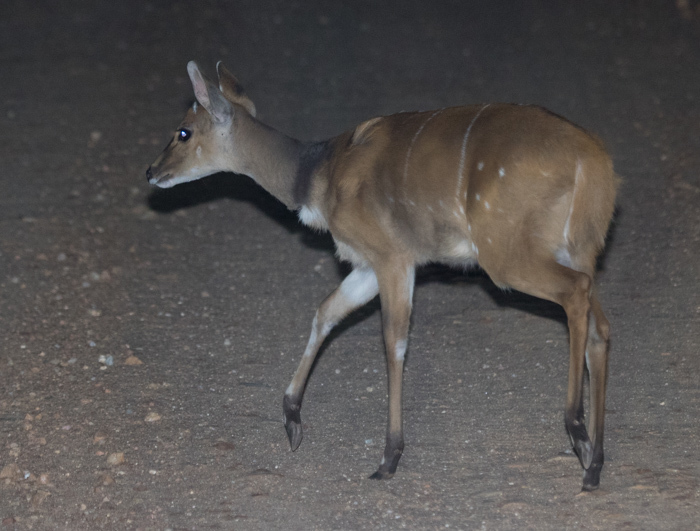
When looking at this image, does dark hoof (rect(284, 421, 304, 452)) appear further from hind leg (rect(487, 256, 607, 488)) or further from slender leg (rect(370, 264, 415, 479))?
hind leg (rect(487, 256, 607, 488))

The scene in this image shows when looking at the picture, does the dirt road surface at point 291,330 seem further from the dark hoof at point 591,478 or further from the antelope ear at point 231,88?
the antelope ear at point 231,88

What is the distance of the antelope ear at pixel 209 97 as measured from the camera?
14.5 ft

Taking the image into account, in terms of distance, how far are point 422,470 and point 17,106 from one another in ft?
20.2

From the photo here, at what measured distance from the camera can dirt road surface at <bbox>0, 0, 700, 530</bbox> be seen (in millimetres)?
3684

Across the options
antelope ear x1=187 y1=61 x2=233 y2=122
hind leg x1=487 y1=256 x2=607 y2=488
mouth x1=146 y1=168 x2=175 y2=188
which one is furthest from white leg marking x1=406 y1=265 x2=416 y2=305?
mouth x1=146 y1=168 x2=175 y2=188

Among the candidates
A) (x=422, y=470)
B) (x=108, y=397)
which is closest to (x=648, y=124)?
(x=422, y=470)

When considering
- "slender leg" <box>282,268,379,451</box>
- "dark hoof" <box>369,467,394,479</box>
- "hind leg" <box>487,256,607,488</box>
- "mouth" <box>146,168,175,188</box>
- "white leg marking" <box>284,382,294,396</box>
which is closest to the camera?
"hind leg" <box>487,256,607,488</box>

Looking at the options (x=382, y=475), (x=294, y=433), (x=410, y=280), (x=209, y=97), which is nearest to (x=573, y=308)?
(x=410, y=280)

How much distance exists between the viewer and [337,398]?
4504 millimetres

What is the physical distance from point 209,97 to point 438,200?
144 centimetres

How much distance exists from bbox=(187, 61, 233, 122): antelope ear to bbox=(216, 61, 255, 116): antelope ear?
26 centimetres

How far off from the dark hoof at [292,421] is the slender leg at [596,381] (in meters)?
1.35

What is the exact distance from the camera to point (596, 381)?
3.79m

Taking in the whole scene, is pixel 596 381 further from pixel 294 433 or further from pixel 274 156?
pixel 274 156
